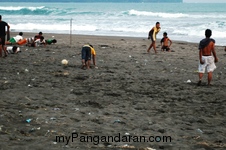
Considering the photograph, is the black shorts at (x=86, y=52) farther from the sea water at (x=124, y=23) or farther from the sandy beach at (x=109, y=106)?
the sea water at (x=124, y=23)

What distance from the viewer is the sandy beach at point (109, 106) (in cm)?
522

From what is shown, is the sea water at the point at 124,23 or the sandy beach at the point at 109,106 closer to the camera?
the sandy beach at the point at 109,106

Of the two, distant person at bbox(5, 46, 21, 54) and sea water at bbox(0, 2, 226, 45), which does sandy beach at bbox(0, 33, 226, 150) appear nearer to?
distant person at bbox(5, 46, 21, 54)

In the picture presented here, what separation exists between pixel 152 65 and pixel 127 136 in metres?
7.16

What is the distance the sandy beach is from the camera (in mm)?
5219

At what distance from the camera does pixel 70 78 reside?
9.68 meters

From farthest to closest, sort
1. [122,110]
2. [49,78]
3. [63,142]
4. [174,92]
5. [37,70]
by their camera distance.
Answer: [37,70] → [49,78] → [174,92] → [122,110] → [63,142]

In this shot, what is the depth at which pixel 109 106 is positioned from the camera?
7062 millimetres

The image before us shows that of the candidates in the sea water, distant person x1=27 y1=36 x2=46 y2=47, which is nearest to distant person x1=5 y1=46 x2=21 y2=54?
distant person x1=27 y1=36 x2=46 y2=47

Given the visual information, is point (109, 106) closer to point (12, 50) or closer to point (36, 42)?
point (12, 50)

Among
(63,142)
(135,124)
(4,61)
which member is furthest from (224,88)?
(4,61)

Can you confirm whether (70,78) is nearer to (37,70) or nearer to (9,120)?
(37,70)

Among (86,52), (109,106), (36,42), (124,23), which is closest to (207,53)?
(109,106)

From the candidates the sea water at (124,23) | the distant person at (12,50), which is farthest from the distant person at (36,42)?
the sea water at (124,23)
